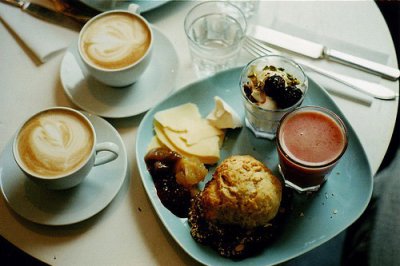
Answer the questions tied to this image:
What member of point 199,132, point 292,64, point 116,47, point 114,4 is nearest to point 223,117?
point 199,132

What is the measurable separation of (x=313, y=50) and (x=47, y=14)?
89cm

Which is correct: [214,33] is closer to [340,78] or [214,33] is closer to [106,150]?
[340,78]

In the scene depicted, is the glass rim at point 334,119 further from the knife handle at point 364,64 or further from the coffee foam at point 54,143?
the coffee foam at point 54,143

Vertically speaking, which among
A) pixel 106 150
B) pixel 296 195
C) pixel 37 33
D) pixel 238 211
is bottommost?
pixel 296 195

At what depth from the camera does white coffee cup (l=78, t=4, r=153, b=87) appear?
130 cm

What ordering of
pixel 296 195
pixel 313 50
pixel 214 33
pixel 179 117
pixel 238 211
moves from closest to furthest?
pixel 238 211
pixel 296 195
pixel 179 117
pixel 313 50
pixel 214 33

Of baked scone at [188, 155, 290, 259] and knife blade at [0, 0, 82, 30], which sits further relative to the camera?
knife blade at [0, 0, 82, 30]

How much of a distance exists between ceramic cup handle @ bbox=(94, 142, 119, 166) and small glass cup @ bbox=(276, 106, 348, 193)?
0.42 metres

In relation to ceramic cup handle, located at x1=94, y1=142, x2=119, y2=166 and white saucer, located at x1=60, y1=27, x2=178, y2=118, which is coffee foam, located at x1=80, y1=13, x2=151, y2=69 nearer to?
white saucer, located at x1=60, y1=27, x2=178, y2=118

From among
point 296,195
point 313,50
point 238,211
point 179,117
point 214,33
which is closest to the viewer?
point 238,211

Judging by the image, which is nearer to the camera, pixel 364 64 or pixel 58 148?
pixel 58 148

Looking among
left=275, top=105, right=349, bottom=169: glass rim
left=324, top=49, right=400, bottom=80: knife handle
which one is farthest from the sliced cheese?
left=324, top=49, right=400, bottom=80: knife handle

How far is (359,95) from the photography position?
1360 mm

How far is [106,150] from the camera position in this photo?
1171 millimetres
